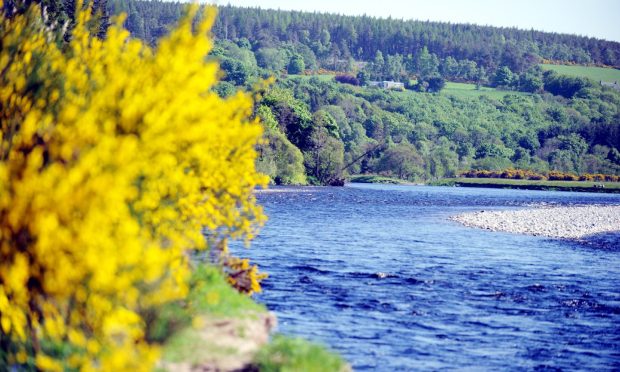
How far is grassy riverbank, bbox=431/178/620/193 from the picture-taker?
136000 mm

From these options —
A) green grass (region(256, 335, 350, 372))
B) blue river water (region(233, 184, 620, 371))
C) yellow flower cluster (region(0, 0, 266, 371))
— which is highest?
yellow flower cluster (region(0, 0, 266, 371))

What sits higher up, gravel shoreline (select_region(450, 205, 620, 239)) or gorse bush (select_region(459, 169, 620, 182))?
gorse bush (select_region(459, 169, 620, 182))

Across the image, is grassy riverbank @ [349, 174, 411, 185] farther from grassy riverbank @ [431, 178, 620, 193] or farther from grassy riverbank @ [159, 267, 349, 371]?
grassy riverbank @ [159, 267, 349, 371]

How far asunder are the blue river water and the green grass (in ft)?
14.6

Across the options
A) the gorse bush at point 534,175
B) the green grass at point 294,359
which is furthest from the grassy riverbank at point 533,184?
the green grass at point 294,359

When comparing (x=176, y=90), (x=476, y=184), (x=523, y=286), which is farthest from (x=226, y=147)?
(x=476, y=184)

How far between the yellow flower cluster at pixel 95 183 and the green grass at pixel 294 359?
1615mm

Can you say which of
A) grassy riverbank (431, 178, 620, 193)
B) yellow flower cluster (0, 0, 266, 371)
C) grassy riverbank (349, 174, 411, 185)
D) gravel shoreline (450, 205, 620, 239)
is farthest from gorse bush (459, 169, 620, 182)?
yellow flower cluster (0, 0, 266, 371)

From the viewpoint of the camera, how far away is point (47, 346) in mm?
10164

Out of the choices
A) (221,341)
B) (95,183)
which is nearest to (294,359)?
(221,341)

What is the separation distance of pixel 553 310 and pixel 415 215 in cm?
3952

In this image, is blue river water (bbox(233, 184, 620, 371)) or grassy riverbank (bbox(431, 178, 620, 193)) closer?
blue river water (bbox(233, 184, 620, 371))

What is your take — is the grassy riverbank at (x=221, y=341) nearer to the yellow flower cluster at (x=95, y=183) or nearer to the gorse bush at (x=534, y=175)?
the yellow flower cluster at (x=95, y=183)

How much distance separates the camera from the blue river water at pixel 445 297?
61.5 feet
